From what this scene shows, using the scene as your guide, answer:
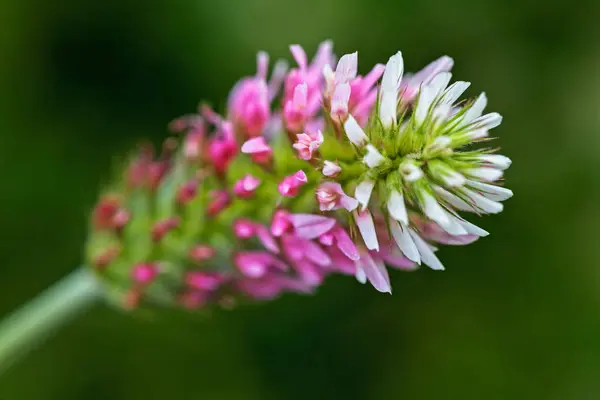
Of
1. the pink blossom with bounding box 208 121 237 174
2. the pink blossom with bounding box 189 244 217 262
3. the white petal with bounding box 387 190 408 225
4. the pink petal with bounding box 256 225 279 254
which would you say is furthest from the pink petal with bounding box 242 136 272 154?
the white petal with bounding box 387 190 408 225

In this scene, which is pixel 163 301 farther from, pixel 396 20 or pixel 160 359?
pixel 396 20

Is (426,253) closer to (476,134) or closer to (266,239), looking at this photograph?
(476,134)

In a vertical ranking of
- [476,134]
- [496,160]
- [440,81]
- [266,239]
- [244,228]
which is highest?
[244,228]

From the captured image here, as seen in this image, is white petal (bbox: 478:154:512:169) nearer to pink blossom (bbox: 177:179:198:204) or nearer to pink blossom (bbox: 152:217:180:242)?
pink blossom (bbox: 177:179:198:204)

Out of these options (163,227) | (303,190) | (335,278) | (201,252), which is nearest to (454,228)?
(303,190)

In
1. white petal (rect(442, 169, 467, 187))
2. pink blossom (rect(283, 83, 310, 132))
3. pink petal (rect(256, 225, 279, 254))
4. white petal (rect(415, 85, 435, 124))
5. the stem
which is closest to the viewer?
white petal (rect(442, 169, 467, 187))

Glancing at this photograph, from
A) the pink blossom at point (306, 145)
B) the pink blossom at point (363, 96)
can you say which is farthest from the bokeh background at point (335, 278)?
the pink blossom at point (306, 145)
